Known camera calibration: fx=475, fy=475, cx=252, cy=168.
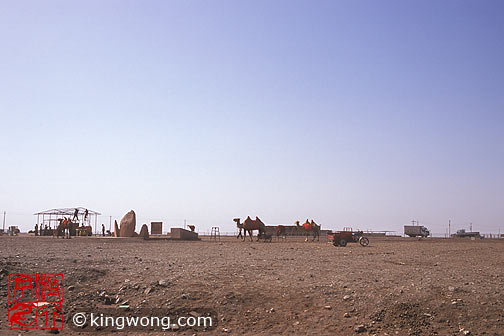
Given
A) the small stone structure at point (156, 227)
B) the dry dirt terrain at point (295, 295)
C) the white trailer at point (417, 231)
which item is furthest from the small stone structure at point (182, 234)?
the white trailer at point (417, 231)

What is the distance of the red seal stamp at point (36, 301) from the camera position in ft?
45.4

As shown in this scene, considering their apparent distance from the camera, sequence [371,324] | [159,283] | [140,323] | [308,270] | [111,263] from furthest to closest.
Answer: [111,263]
[308,270]
[159,283]
[140,323]
[371,324]

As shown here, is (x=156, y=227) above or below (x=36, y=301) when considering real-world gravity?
above

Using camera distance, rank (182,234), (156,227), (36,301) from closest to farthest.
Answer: (36,301)
(182,234)
(156,227)

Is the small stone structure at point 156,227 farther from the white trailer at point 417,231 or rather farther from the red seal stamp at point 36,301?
the white trailer at point 417,231

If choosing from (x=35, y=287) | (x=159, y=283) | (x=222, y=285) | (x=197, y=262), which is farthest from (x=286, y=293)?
(x=35, y=287)

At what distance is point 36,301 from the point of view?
50.0 feet

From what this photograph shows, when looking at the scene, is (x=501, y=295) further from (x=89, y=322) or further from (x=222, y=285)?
(x=89, y=322)

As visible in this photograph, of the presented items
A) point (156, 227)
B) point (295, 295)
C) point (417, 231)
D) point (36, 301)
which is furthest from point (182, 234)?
point (417, 231)

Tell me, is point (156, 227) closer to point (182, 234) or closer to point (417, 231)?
point (182, 234)

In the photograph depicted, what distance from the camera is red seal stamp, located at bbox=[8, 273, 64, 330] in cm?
1383

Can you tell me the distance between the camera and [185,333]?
13.0m

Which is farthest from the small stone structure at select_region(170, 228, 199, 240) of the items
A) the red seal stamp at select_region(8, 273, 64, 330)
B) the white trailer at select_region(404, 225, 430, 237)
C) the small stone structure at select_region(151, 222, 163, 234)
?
the white trailer at select_region(404, 225, 430, 237)

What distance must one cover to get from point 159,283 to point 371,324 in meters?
7.00
